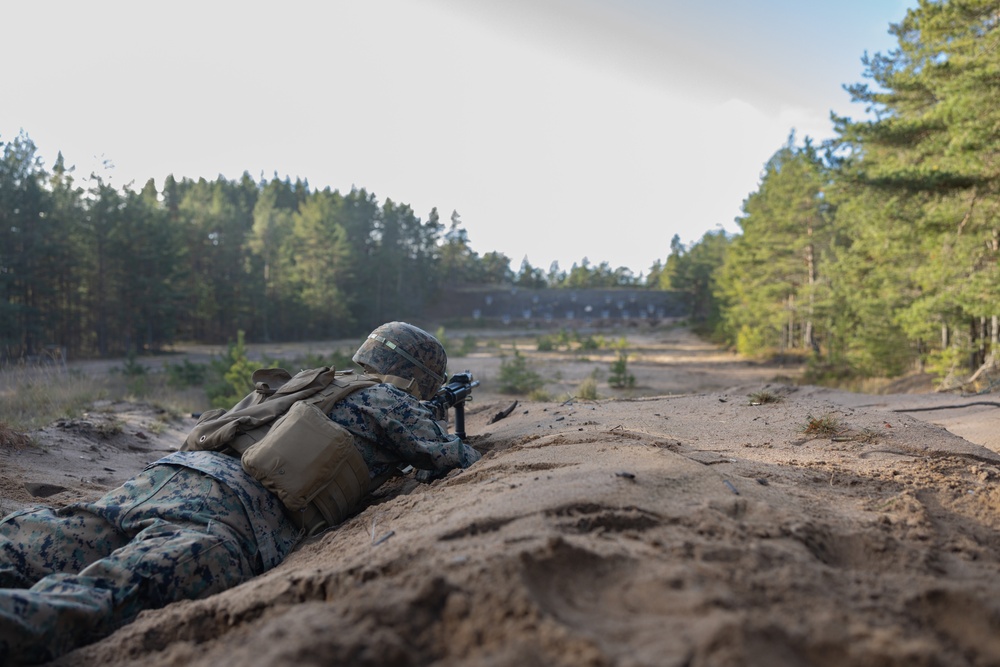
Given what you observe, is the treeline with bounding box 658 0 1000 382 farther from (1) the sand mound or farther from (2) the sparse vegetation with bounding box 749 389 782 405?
(1) the sand mound

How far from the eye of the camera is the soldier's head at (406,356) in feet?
14.2

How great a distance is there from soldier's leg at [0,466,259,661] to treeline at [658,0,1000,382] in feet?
36.1

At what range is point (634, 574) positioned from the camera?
5.39ft

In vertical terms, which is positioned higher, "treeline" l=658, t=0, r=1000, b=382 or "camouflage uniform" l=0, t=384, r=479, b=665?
"treeline" l=658, t=0, r=1000, b=382

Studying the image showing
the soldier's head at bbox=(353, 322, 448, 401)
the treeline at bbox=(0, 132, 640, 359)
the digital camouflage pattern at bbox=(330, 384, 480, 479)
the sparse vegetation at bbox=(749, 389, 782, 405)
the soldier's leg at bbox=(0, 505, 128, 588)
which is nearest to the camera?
the soldier's leg at bbox=(0, 505, 128, 588)

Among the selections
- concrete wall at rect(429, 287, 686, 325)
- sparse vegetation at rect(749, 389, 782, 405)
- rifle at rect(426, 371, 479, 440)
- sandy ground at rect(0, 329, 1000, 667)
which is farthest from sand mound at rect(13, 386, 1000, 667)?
concrete wall at rect(429, 287, 686, 325)

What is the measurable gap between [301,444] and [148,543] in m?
0.75

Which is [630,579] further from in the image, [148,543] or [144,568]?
[148,543]

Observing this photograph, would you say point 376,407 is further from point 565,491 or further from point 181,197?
point 181,197

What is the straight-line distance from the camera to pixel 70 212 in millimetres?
28000

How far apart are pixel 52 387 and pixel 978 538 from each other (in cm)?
1070

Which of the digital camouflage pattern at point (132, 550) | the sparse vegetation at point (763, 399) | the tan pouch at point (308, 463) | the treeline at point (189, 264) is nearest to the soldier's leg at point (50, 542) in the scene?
the digital camouflage pattern at point (132, 550)

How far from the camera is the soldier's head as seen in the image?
4336 mm

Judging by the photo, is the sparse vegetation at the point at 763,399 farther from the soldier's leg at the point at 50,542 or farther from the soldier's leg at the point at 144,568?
the soldier's leg at the point at 50,542
